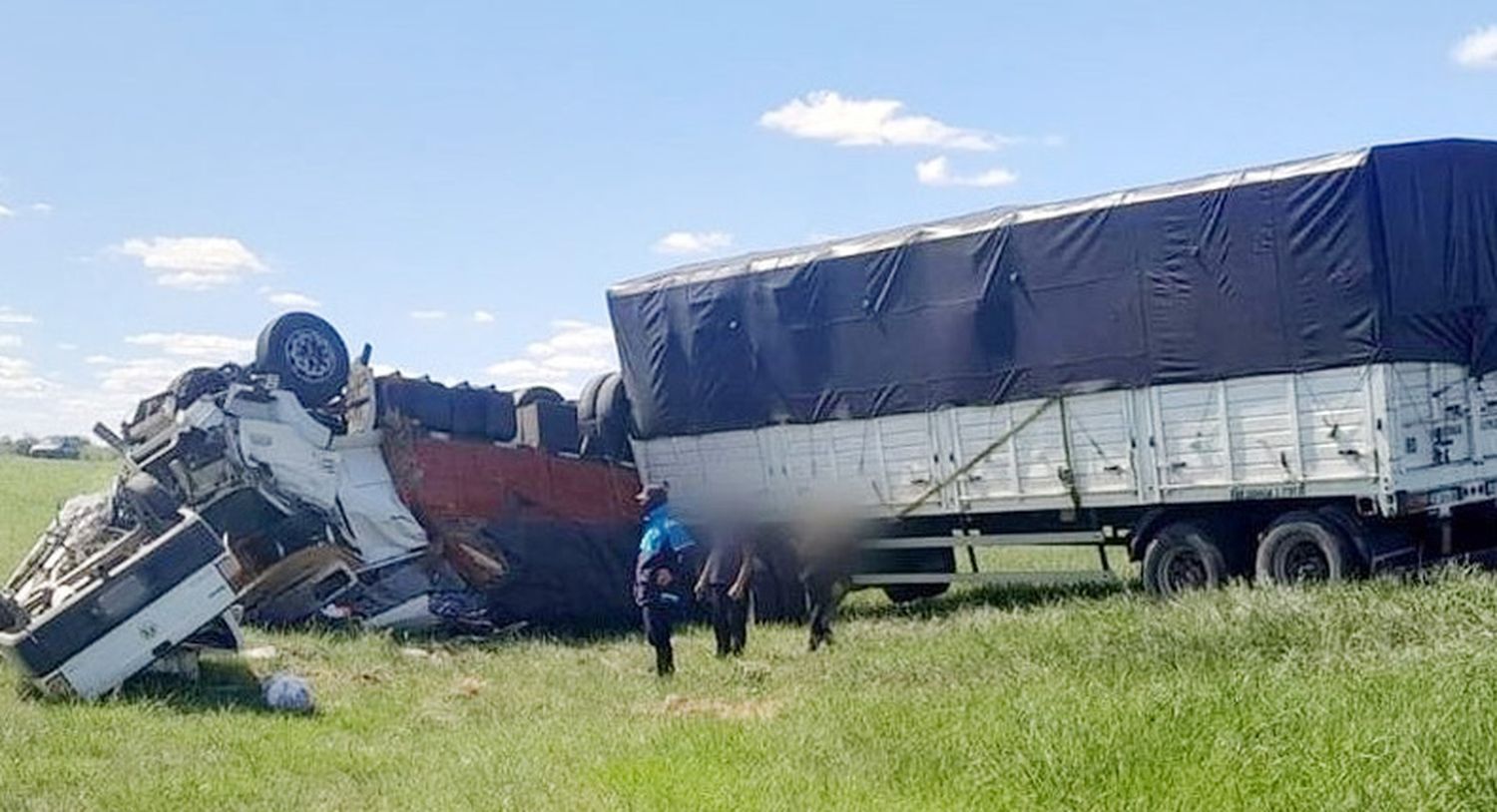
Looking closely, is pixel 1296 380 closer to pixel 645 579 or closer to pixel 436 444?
pixel 645 579

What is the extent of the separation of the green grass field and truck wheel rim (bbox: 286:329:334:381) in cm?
342

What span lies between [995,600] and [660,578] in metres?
4.96

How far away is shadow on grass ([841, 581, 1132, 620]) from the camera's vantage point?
13.3 meters

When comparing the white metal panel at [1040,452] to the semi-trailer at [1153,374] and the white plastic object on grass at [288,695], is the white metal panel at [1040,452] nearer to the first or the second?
the semi-trailer at [1153,374]

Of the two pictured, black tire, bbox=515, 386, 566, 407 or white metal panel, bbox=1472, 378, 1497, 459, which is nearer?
white metal panel, bbox=1472, 378, 1497, 459

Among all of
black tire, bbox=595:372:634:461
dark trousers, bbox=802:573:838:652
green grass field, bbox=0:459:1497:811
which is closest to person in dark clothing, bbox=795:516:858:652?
dark trousers, bbox=802:573:838:652

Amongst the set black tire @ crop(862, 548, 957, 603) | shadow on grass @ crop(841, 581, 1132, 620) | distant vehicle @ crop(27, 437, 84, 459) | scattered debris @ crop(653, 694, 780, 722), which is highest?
distant vehicle @ crop(27, 437, 84, 459)

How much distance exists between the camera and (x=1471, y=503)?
11586 millimetres

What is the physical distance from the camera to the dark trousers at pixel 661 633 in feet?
36.5

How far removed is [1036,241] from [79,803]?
27.6 feet

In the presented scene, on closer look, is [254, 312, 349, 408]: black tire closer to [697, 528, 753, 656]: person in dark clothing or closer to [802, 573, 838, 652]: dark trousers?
[697, 528, 753, 656]: person in dark clothing

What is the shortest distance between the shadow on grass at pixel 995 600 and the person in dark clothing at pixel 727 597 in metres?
1.96

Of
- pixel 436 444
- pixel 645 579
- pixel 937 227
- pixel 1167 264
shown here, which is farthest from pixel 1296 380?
pixel 436 444

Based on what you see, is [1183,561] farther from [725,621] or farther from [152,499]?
[152,499]
